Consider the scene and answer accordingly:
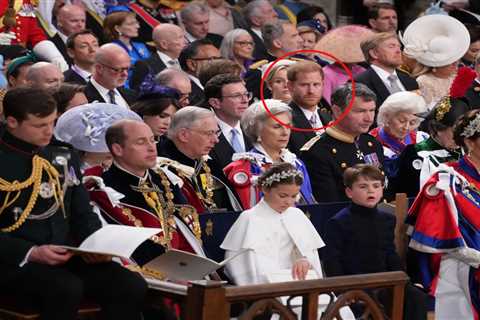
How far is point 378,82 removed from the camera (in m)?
11.5

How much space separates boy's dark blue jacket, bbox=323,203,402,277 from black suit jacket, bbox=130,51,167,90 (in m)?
3.79

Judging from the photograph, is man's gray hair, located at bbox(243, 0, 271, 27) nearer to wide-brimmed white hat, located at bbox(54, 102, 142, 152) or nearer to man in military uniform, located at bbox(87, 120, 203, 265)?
wide-brimmed white hat, located at bbox(54, 102, 142, 152)

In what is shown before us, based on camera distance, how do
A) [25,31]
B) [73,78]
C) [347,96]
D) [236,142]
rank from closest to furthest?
[236,142] → [347,96] → [73,78] → [25,31]

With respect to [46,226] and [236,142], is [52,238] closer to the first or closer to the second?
[46,226]

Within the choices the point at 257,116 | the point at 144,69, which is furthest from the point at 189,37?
the point at 257,116

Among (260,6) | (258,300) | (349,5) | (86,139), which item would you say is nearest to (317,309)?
(258,300)

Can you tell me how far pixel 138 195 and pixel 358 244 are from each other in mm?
1365

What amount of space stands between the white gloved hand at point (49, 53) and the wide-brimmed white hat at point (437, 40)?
3156mm

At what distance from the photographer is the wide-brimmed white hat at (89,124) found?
7395 mm

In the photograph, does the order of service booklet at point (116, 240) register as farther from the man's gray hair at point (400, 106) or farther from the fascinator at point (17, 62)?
the man's gray hair at point (400, 106)

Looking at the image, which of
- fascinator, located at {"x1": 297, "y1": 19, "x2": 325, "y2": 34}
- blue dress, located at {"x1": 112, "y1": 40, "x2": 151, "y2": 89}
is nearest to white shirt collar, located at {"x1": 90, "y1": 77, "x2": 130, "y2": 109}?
blue dress, located at {"x1": 112, "y1": 40, "x2": 151, "y2": 89}

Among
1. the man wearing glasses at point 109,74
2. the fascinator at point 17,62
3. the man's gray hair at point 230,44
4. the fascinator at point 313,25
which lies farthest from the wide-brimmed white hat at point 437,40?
the fascinator at point 17,62

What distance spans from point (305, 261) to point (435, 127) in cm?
217

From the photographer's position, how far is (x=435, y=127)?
8914 millimetres
